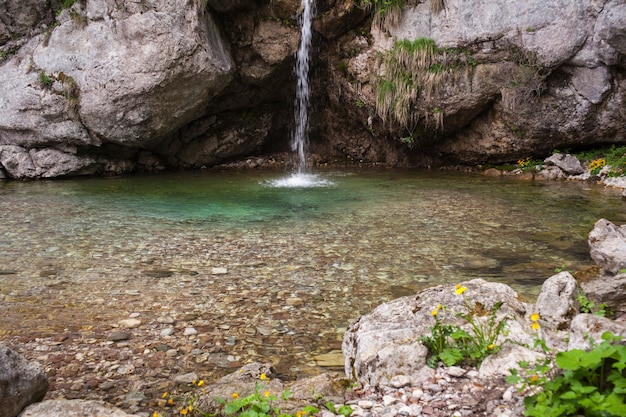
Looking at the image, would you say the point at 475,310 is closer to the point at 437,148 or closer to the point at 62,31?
the point at 437,148

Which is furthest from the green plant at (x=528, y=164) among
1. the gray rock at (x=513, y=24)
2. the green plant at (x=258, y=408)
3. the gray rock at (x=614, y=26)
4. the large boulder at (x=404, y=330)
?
the green plant at (x=258, y=408)

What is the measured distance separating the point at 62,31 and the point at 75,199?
5321 mm

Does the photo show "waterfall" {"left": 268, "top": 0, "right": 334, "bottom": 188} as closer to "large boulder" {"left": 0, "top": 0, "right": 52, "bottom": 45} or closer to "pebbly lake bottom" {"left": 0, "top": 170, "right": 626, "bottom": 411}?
"pebbly lake bottom" {"left": 0, "top": 170, "right": 626, "bottom": 411}

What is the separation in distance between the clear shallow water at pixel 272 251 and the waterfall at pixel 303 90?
17.8ft

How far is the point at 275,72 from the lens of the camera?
1413 centimetres

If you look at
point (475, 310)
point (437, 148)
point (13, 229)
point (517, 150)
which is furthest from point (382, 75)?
point (475, 310)

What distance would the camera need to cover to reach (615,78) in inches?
446

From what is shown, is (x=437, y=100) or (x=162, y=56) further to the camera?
(x=437, y=100)

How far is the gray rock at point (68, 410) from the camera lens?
2.40 metres

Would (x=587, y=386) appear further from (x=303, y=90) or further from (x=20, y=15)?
(x=20, y=15)

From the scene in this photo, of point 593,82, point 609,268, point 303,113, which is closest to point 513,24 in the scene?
point 593,82

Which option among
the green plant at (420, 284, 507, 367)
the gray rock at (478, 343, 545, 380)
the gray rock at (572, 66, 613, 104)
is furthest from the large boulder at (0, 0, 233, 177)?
the gray rock at (478, 343, 545, 380)

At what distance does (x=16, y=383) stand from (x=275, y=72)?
12.7m

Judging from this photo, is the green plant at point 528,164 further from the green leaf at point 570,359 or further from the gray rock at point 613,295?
the green leaf at point 570,359
